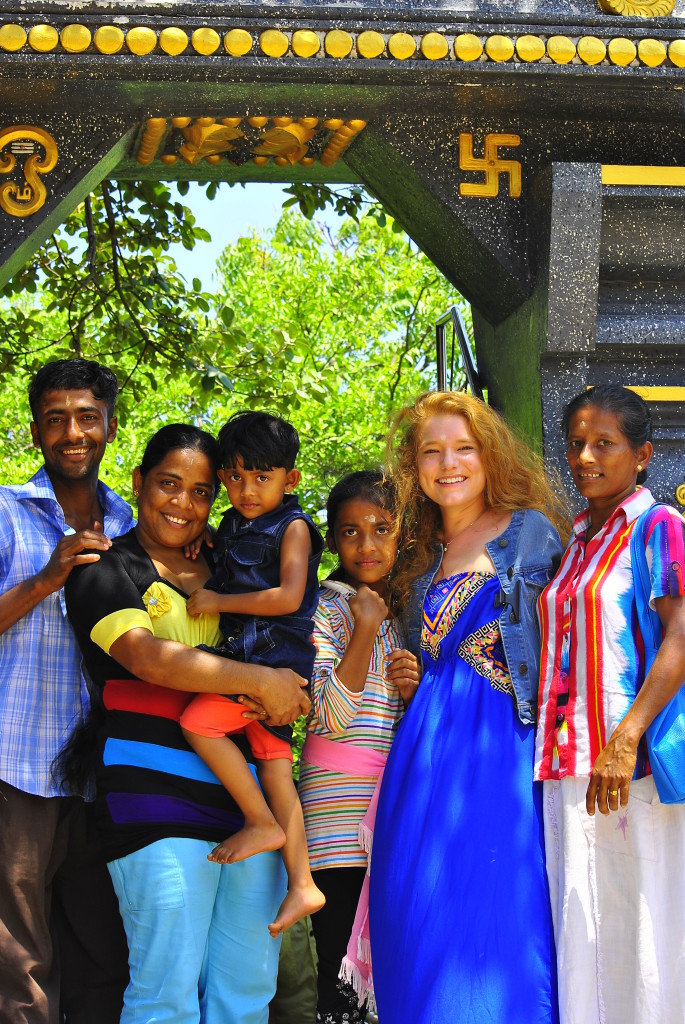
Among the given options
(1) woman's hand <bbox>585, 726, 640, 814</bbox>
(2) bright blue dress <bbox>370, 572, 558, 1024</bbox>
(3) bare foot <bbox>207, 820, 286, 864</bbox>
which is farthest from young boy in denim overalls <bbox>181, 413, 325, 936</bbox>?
(1) woman's hand <bbox>585, 726, 640, 814</bbox>

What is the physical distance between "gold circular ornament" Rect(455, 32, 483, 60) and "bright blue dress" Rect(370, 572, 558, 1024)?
1.33 m

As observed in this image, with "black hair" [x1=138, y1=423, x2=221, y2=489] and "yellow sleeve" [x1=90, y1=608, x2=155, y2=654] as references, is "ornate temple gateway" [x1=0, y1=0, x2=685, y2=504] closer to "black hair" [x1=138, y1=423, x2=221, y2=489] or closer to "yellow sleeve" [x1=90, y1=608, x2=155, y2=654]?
"black hair" [x1=138, y1=423, x2=221, y2=489]

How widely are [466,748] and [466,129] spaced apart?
176cm

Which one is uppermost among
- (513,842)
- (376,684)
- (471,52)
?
(471,52)

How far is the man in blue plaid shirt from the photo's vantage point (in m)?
2.79

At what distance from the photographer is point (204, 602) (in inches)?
113

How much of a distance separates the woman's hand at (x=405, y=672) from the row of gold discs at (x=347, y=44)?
5.04 ft

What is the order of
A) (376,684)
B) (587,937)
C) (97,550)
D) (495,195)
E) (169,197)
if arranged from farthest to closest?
(169,197) → (495,195) → (376,684) → (97,550) → (587,937)

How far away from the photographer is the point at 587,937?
2.57 metres

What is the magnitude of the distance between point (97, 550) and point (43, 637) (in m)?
0.28

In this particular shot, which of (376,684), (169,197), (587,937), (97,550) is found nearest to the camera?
(587,937)

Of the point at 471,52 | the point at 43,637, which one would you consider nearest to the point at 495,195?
the point at 471,52

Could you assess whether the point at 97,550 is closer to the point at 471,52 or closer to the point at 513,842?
the point at 513,842

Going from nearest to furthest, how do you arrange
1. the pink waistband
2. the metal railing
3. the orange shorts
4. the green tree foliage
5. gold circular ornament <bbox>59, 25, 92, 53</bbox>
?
the orange shorts, gold circular ornament <bbox>59, 25, 92, 53</bbox>, the pink waistband, the metal railing, the green tree foliage
